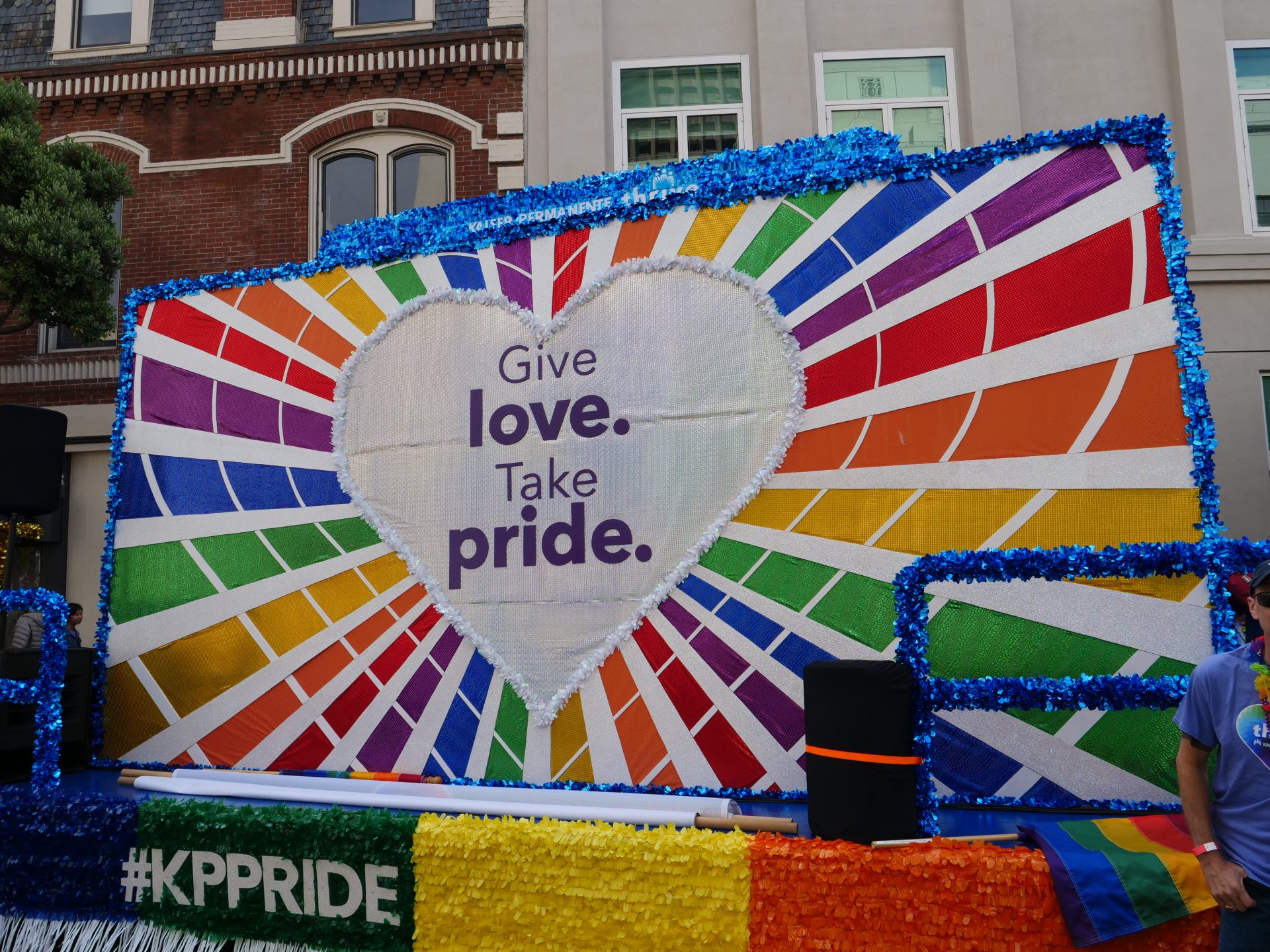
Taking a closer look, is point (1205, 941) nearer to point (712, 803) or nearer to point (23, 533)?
point (712, 803)

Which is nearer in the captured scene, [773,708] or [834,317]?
[773,708]

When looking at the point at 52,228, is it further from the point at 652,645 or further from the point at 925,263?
the point at 925,263

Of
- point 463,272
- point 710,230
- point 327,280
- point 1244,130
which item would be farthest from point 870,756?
point 1244,130

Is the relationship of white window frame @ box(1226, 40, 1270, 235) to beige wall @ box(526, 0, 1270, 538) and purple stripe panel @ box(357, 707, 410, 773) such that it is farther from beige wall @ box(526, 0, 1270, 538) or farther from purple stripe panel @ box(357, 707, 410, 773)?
purple stripe panel @ box(357, 707, 410, 773)

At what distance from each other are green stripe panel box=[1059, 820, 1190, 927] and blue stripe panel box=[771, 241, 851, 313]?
2.48 m

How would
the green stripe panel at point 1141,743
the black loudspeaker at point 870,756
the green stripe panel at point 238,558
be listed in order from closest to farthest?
1. the black loudspeaker at point 870,756
2. the green stripe panel at point 1141,743
3. the green stripe panel at point 238,558

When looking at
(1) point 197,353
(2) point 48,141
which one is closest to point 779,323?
(1) point 197,353

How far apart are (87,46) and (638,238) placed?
30.3 ft

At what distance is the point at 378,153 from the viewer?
10.5 metres

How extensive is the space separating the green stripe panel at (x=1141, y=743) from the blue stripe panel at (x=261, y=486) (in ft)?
12.5

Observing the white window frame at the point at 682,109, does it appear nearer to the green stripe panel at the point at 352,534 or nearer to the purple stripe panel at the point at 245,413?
the purple stripe panel at the point at 245,413

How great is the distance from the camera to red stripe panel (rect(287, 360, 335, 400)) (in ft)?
17.3

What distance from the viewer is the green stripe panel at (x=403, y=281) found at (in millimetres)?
5156

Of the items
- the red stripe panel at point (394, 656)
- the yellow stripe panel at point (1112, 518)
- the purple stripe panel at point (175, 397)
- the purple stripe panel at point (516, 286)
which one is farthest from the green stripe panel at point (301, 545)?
the yellow stripe panel at point (1112, 518)
